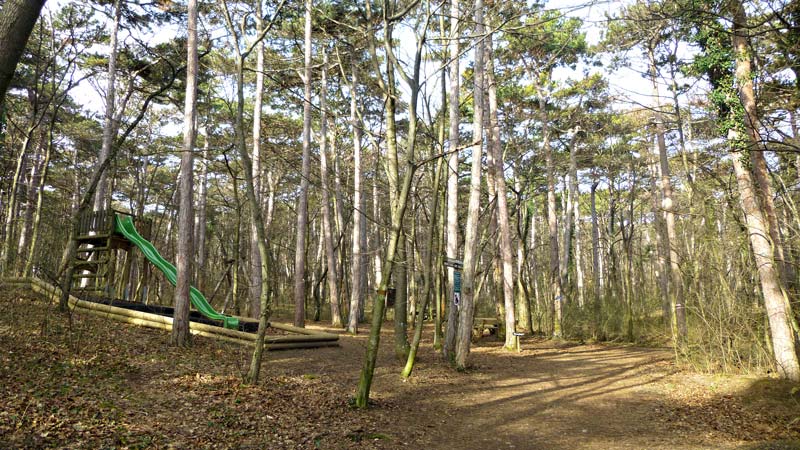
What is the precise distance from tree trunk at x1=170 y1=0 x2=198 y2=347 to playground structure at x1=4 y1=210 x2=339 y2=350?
4.19ft

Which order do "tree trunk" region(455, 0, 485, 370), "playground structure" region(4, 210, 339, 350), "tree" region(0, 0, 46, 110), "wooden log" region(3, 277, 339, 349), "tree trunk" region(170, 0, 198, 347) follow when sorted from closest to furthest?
"tree" region(0, 0, 46, 110)
"tree trunk" region(170, 0, 198, 347)
"tree trunk" region(455, 0, 485, 370)
"wooden log" region(3, 277, 339, 349)
"playground structure" region(4, 210, 339, 350)

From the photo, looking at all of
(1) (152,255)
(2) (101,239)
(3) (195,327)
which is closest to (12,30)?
(3) (195,327)

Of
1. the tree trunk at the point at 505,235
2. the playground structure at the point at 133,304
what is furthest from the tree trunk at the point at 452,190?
the tree trunk at the point at 505,235

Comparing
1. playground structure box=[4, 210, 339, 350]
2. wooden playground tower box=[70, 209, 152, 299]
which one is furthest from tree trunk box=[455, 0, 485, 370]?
wooden playground tower box=[70, 209, 152, 299]

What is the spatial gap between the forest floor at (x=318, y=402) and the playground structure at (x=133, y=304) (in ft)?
1.67

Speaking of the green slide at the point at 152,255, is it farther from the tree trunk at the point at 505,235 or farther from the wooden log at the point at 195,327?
the tree trunk at the point at 505,235

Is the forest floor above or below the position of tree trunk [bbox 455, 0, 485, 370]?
below

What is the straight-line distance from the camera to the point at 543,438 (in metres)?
5.70

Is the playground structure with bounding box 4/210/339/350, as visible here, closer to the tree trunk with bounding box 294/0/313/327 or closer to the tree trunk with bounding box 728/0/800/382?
the tree trunk with bounding box 294/0/313/327

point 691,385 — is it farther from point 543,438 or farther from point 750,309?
point 543,438

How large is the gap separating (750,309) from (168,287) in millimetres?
24503

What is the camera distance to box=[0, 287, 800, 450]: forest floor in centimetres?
471

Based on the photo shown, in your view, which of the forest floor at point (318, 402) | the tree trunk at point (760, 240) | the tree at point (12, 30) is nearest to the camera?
the tree at point (12, 30)

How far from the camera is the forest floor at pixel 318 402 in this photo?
4.71 metres
